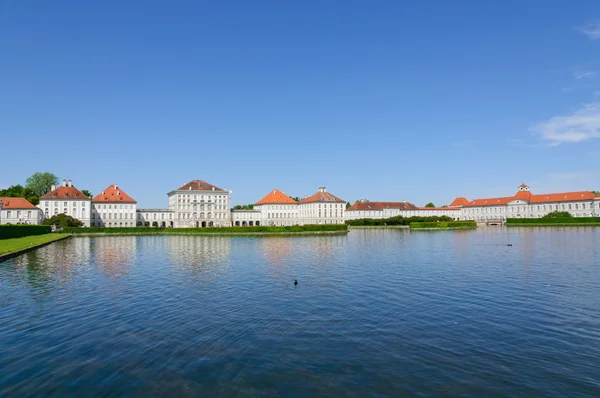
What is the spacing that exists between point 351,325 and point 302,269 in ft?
41.1

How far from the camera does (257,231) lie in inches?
2805

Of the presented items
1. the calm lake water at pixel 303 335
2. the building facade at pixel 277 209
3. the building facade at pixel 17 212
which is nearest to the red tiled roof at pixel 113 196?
the building facade at pixel 17 212

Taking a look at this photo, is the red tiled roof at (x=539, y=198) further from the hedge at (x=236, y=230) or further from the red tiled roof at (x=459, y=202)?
the hedge at (x=236, y=230)

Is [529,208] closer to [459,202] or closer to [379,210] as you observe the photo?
[459,202]

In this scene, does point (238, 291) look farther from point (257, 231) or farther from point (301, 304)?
point (257, 231)

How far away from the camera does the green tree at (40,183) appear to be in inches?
4382

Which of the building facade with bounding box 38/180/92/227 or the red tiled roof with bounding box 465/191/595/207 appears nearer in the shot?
the building facade with bounding box 38/180/92/227

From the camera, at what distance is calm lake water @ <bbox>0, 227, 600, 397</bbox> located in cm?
812

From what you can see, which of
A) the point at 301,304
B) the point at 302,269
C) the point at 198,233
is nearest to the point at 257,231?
the point at 198,233

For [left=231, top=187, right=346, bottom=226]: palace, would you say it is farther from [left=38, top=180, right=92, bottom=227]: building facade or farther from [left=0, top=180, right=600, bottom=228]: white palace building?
[left=38, top=180, right=92, bottom=227]: building facade

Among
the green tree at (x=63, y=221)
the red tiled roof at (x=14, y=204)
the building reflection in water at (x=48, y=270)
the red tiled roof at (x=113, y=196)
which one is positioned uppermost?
the red tiled roof at (x=113, y=196)

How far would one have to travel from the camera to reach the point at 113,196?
334 ft

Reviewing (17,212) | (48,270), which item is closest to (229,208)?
(17,212)

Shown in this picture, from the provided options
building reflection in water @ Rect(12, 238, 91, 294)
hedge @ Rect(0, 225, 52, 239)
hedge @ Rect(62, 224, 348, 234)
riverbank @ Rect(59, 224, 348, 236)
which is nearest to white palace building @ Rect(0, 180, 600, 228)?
hedge @ Rect(62, 224, 348, 234)
